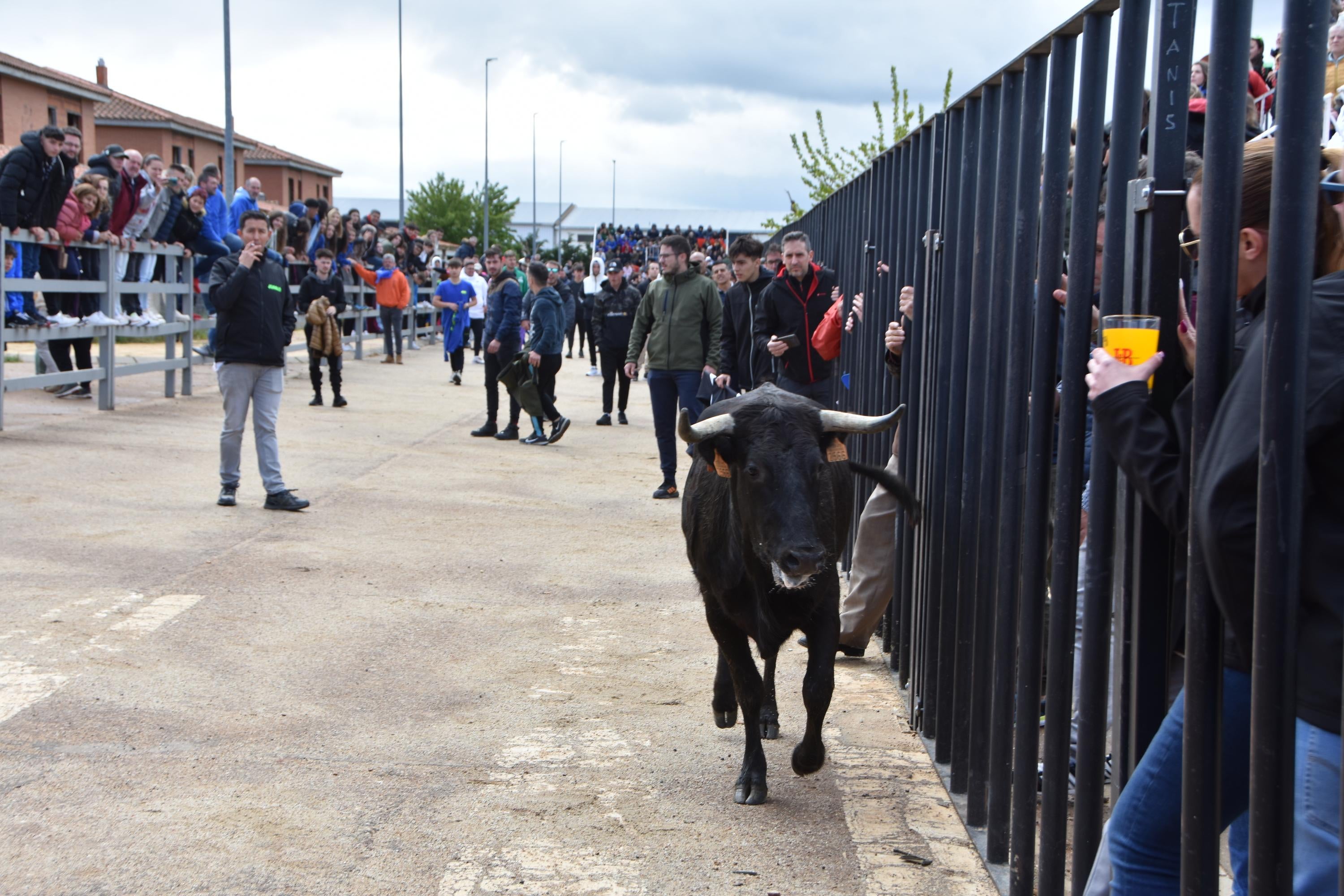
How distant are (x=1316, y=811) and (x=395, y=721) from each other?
377 cm

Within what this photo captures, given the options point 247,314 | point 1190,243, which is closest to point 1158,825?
point 1190,243

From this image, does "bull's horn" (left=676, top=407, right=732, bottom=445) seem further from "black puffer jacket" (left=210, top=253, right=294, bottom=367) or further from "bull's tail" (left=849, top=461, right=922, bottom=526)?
"black puffer jacket" (left=210, top=253, right=294, bottom=367)

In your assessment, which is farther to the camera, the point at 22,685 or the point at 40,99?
the point at 40,99

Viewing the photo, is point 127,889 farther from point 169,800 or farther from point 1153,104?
point 1153,104

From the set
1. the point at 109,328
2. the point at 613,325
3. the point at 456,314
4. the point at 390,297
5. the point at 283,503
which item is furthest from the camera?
the point at 390,297

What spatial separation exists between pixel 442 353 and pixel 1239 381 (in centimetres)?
2934

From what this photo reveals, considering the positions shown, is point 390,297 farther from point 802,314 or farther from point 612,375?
point 802,314

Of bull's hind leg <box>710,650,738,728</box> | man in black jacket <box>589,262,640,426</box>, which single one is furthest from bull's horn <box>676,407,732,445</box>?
man in black jacket <box>589,262,640,426</box>

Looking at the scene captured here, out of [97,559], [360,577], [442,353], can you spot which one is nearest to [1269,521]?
[360,577]

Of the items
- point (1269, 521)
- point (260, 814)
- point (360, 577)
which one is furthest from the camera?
point (360, 577)

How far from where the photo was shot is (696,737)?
16.6ft

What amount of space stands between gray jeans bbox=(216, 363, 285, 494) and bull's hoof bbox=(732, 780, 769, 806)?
6.01 m

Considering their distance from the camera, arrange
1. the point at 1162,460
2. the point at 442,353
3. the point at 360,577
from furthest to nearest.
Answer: the point at 442,353
the point at 360,577
the point at 1162,460

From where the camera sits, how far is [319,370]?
16.9 m
